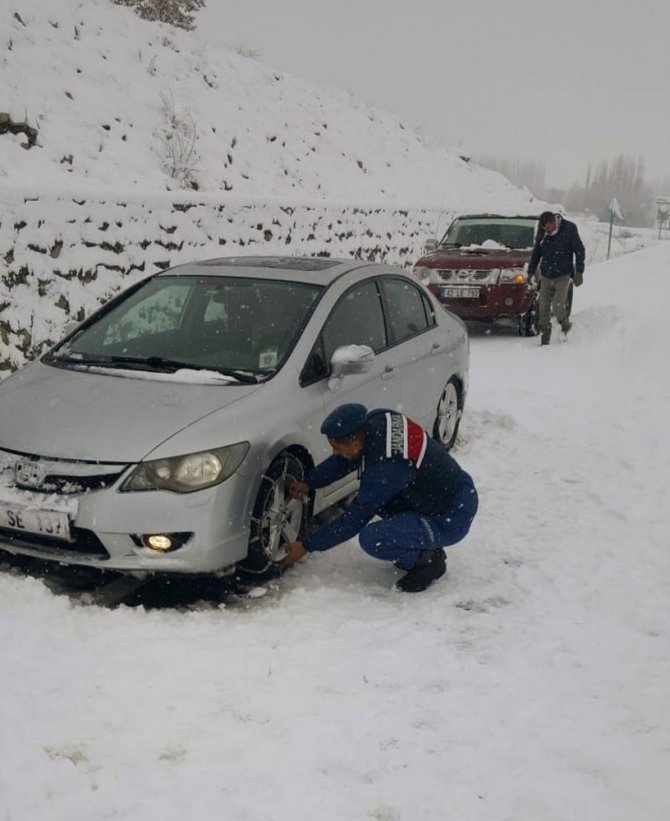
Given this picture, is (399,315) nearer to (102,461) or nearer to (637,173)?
(102,461)

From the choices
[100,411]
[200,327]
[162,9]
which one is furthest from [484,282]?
[162,9]

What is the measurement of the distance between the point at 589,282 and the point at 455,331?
1323cm

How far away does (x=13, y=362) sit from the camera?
→ 7863 mm

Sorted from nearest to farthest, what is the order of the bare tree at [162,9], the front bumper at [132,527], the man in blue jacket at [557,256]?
the front bumper at [132,527] < the man in blue jacket at [557,256] < the bare tree at [162,9]

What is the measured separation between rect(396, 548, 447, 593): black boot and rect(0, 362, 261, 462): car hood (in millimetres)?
1268

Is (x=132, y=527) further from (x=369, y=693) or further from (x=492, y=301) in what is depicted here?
(x=492, y=301)

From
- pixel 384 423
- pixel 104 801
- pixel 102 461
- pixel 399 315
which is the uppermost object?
pixel 399 315

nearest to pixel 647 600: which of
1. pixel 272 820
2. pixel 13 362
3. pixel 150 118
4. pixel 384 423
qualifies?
pixel 384 423

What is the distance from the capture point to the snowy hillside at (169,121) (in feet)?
44.1

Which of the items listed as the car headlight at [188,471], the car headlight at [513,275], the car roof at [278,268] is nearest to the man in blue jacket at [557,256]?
the car headlight at [513,275]

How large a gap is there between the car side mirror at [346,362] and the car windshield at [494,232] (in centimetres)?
839

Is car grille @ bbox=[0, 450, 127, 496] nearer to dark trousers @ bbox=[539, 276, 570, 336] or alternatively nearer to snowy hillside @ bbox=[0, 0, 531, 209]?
snowy hillside @ bbox=[0, 0, 531, 209]

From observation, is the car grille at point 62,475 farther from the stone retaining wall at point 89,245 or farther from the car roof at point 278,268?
the stone retaining wall at point 89,245

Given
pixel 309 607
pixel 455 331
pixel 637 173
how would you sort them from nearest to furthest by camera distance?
pixel 309 607, pixel 455 331, pixel 637 173
